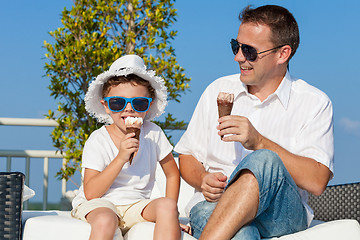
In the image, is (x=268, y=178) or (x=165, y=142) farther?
(x=165, y=142)

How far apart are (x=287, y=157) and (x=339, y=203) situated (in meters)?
1.12

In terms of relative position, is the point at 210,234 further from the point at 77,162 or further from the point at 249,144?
the point at 77,162

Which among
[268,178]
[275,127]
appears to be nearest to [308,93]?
[275,127]

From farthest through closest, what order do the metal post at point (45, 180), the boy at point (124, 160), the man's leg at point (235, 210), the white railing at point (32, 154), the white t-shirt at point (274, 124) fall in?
1. the metal post at point (45, 180)
2. the white railing at point (32, 154)
3. the white t-shirt at point (274, 124)
4. the boy at point (124, 160)
5. the man's leg at point (235, 210)

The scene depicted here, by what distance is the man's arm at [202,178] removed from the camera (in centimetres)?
245

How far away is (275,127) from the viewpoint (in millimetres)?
2801

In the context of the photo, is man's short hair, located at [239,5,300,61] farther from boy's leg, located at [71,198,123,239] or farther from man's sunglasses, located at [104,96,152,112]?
boy's leg, located at [71,198,123,239]

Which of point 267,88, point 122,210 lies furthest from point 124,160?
point 267,88

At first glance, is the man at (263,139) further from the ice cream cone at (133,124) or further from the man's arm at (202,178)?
the ice cream cone at (133,124)

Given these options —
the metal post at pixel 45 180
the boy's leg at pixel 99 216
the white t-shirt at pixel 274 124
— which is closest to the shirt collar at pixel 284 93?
the white t-shirt at pixel 274 124

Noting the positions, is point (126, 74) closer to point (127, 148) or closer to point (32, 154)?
point (127, 148)

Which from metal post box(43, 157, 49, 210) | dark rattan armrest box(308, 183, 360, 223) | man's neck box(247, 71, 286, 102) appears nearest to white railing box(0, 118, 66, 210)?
metal post box(43, 157, 49, 210)

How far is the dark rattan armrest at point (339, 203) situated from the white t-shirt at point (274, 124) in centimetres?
76

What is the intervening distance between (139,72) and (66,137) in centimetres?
284
